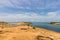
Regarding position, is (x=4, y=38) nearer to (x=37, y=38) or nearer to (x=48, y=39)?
(x=37, y=38)

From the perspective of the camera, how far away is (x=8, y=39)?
12172 mm

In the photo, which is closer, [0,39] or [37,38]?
[0,39]

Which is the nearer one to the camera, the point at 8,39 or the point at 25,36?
the point at 8,39

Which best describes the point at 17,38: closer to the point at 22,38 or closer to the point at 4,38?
the point at 22,38

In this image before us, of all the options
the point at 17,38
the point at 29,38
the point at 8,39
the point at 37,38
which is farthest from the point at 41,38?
the point at 8,39

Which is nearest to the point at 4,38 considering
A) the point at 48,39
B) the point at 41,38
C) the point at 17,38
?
the point at 17,38

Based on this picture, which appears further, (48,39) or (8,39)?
(48,39)

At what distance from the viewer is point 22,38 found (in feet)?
41.1

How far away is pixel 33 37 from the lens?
1312 centimetres

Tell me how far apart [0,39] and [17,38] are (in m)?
1.74

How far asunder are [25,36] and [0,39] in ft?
8.79

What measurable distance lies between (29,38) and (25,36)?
54 cm

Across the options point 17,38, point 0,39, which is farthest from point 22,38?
point 0,39

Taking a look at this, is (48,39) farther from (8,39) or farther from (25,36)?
(8,39)
